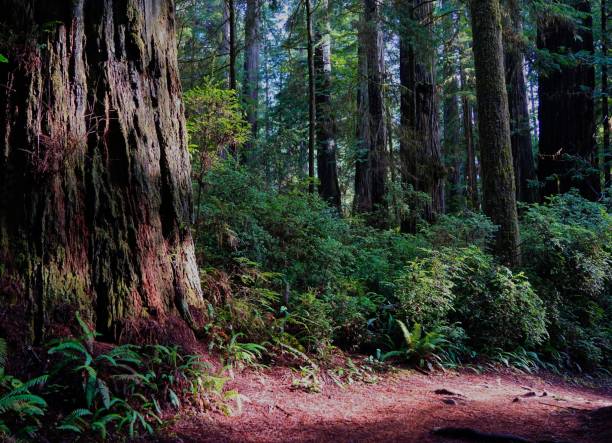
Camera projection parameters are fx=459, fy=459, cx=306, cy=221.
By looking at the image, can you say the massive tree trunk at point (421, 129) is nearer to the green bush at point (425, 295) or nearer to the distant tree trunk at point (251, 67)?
the distant tree trunk at point (251, 67)

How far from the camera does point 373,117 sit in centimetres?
1371

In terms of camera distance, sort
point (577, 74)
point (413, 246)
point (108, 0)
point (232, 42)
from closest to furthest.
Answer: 1. point (108, 0)
2. point (413, 246)
3. point (232, 42)
4. point (577, 74)

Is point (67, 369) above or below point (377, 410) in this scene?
above

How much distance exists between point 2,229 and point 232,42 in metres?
8.48

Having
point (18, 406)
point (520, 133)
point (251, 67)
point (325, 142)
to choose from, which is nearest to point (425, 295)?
point (18, 406)

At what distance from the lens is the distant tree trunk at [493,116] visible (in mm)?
8648

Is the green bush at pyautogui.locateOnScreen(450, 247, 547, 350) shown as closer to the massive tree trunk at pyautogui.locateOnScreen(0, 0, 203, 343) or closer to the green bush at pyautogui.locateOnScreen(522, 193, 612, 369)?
the green bush at pyautogui.locateOnScreen(522, 193, 612, 369)

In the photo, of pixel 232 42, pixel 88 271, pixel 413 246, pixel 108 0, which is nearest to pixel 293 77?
pixel 232 42

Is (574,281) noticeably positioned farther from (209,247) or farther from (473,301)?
(209,247)

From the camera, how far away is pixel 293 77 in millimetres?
15930

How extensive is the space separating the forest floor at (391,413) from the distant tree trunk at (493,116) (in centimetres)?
390

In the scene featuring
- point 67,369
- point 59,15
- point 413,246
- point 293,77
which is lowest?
point 67,369

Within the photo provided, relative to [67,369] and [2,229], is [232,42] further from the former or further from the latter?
[67,369]

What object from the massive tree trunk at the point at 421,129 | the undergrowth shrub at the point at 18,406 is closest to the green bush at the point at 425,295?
the undergrowth shrub at the point at 18,406
